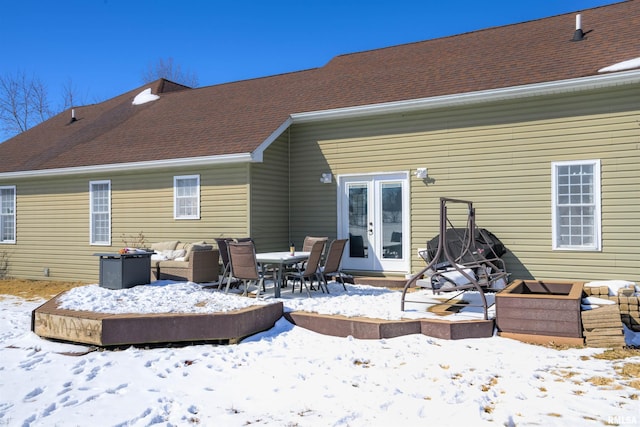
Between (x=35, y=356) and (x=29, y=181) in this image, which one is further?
(x=29, y=181)

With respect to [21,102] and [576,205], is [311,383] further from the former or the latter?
[21,102]

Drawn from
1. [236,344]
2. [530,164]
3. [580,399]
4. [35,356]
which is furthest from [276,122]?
[580,399]

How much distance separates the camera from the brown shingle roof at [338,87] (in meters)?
9.72

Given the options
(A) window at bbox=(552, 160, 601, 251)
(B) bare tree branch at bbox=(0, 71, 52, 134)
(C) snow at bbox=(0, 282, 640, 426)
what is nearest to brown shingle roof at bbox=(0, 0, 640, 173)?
(A) window at bbox=(552, 160, 601, 251)

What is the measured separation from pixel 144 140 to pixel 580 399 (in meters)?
11.3

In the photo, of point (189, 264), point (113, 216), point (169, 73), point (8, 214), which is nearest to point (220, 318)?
point (189, 264)

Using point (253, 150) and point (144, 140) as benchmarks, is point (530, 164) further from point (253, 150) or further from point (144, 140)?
point (144, 140)

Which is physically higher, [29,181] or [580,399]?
[29,181]

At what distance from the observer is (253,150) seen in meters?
10.1

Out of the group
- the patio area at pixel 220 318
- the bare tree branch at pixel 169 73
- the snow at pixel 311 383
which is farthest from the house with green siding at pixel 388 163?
the bare tree branch at pixel 169 73

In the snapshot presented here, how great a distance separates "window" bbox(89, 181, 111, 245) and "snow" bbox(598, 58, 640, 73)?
35.1ft

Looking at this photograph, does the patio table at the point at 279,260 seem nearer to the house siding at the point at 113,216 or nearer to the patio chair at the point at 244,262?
the patio chair at the point at 244,262

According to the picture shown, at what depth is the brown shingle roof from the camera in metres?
9.72

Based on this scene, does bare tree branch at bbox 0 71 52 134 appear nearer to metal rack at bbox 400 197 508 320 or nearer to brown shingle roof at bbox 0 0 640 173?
brown shingle roof at bbox 0 0 640 173
